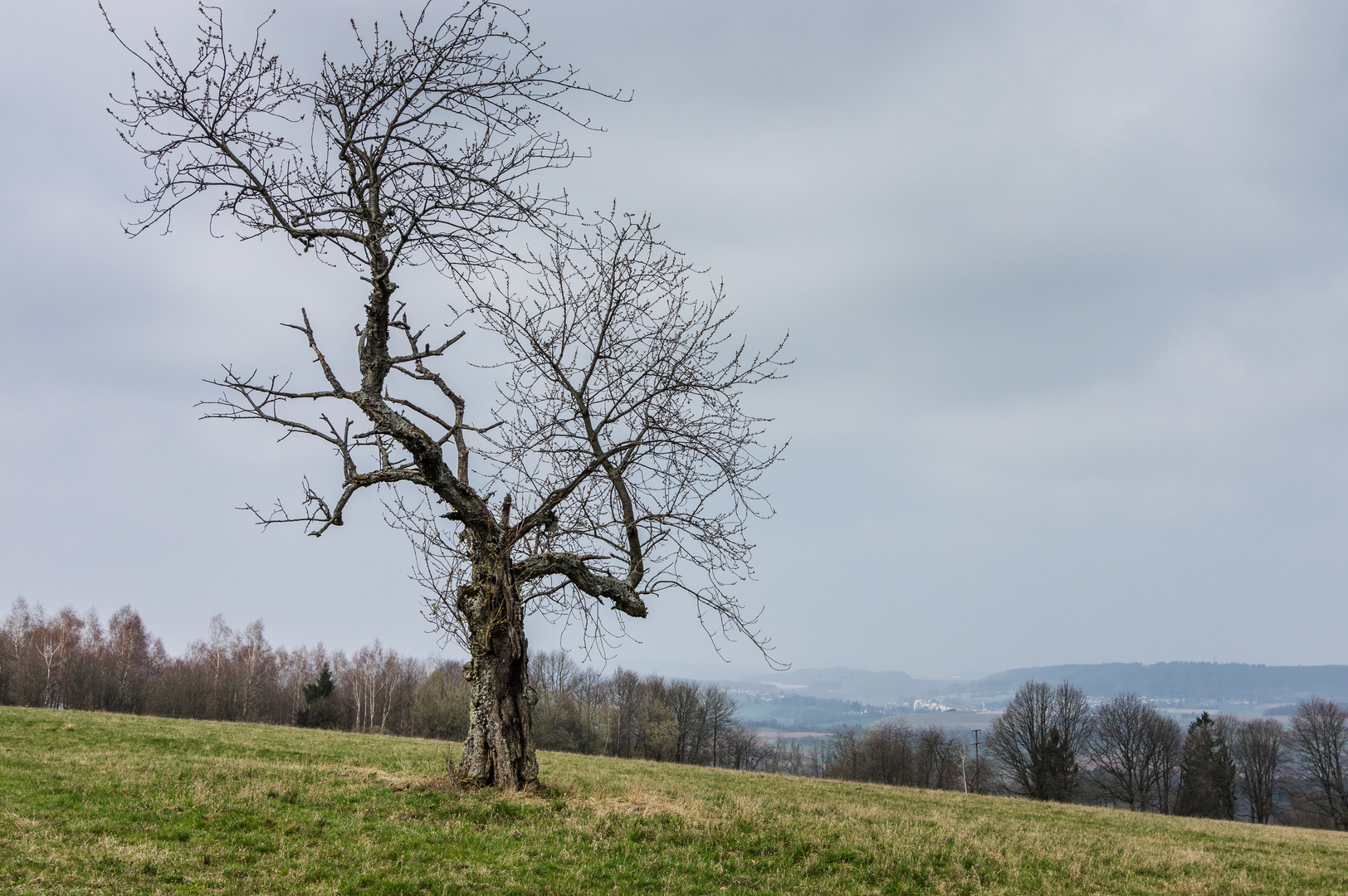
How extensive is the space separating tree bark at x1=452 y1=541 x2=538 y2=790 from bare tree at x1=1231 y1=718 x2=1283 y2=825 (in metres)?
76.1

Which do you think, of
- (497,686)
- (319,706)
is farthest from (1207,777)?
(319,706)

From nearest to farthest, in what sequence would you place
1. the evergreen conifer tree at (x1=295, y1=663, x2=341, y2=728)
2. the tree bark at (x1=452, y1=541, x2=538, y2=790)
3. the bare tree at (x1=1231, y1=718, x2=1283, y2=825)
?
1. the tree bark at (x1=452, y1=541, x2=538, y2=790)
2. the bare tree at (x1=1231, y1=718, x2=1283, y2=825)
3. the evergreen conifer tree at (x1=295, y1=663, x2=341, y2=728)

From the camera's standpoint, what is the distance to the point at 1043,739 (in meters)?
61.2

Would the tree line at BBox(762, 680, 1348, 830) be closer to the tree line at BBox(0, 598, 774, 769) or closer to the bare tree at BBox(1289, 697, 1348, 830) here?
the bare tree at BBox(1289, 697, 1348, 830)

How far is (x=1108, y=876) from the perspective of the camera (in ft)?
31.6

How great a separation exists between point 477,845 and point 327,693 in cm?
6617

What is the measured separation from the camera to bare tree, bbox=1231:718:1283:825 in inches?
2415

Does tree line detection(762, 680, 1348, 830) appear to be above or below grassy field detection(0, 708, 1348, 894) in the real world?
below

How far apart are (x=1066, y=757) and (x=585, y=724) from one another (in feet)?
137

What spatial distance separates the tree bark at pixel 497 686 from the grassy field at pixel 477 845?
1.64 feet

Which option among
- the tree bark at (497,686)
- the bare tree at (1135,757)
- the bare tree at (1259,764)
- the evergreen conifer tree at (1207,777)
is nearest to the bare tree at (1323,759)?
the bare tree at (1259,764)

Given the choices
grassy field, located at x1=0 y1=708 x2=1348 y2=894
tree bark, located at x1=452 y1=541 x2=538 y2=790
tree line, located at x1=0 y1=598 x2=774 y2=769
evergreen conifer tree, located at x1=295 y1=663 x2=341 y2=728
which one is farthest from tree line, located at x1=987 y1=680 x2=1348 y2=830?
tree bark, located at x1=452 y1=541 x2=538 y2=790

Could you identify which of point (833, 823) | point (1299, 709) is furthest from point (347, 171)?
point (1299, 709)

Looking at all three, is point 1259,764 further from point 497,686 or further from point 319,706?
point 319,706
